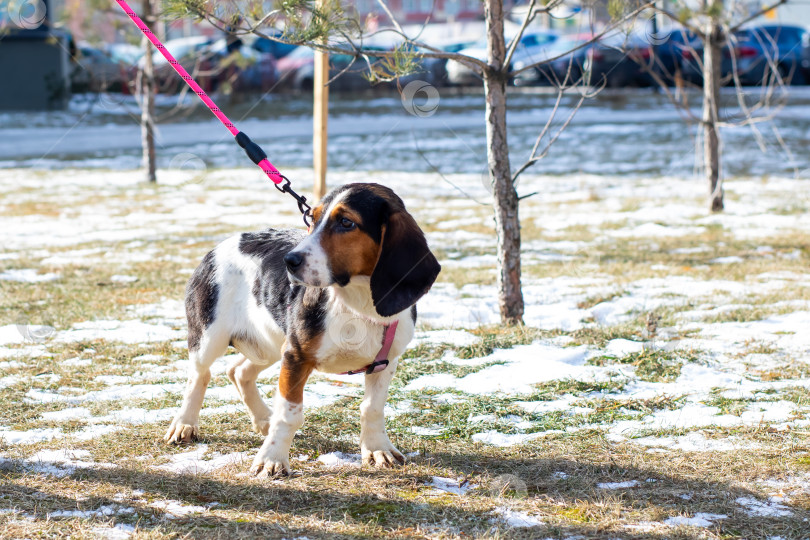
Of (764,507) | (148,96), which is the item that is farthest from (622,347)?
(148,96)

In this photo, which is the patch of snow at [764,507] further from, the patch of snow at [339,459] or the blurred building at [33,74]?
the blurred building at [33,74]

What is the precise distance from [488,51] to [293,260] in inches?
111

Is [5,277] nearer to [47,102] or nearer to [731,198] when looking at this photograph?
[731,198]

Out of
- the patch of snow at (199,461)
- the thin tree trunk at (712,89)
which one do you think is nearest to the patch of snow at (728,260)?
the thin tree trunk at (712,89)

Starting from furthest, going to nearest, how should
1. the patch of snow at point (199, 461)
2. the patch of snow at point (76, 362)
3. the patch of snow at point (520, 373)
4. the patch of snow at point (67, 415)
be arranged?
the patch of snow at point (76, 362), the patch of snow at point (520, 373), the patch of snow at point (67, 415), the patch of snow at point (199, 461)

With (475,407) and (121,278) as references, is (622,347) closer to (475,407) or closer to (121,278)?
(475,407)

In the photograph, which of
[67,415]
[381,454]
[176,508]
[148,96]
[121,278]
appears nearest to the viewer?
[176,508]

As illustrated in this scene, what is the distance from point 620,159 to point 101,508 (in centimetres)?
1290

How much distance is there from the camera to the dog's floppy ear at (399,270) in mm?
3137

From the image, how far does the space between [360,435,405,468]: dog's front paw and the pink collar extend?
291mm

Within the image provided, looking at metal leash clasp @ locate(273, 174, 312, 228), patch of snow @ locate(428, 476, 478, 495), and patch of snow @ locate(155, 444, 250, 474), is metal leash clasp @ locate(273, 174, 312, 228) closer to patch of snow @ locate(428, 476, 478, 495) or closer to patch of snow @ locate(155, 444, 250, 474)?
patch of snow @ locate(155, 444, 250, 474)

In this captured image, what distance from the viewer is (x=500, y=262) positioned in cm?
552

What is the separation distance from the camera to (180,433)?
373cm

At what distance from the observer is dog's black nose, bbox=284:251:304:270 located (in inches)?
119
